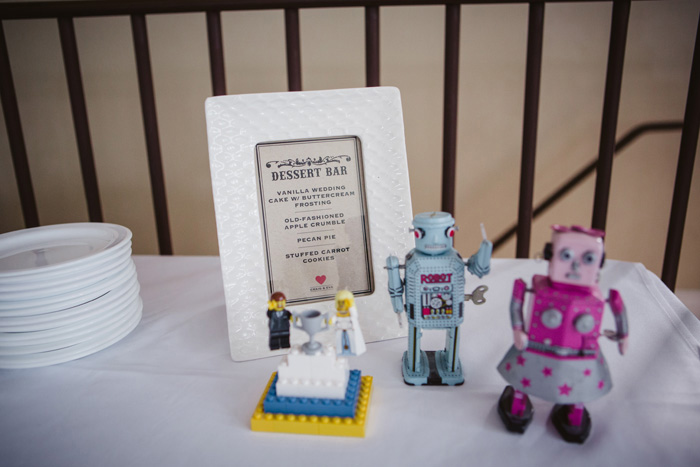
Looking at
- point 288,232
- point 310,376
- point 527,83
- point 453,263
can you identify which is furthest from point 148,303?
point 527,83

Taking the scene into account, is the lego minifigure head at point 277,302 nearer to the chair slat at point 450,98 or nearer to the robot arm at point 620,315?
the robot arm at point 620,315

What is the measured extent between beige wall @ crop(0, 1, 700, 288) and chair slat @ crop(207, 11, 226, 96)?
1.09 metres

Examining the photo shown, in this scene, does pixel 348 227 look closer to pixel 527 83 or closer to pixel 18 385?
pixel 18 385

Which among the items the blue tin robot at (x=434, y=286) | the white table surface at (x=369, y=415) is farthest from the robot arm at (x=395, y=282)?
the white table surface at (x=369, y=415)

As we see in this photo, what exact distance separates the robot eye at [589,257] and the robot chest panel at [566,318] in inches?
1.8

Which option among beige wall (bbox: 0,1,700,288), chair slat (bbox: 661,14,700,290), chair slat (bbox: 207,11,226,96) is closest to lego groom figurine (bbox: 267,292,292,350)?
chair slat (bbox: 207,11,226,96)

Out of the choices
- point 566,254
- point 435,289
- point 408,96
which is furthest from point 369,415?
point 408,96

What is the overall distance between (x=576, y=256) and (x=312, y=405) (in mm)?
363

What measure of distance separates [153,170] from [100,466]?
860mm

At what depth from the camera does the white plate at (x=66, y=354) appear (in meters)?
0.73

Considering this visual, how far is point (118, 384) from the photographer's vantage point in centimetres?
71

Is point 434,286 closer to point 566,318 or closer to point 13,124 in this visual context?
point 566,318

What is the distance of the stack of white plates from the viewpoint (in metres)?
0.70

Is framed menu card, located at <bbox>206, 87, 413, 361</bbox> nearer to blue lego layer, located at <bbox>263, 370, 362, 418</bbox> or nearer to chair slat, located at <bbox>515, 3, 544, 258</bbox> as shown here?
blue lego layer, located at <bbox>263, 370, 362, 418</bbox>
